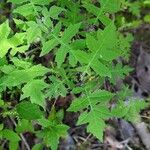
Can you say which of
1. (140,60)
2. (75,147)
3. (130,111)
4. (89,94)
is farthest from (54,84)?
(140,60)

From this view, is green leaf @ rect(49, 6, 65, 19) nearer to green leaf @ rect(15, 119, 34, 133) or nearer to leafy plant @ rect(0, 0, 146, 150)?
leafy plant @ rect(0, 0, 146, 150)

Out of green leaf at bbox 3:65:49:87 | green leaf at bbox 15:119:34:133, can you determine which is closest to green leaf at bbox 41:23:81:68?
green leaf at bbox 3:65:49:87

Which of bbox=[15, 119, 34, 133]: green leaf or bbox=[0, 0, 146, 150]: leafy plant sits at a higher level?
bbox=[0, 0, 146, 150]: leafy plant

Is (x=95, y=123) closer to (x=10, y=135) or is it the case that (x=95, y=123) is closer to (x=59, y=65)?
(x=59, y=65)

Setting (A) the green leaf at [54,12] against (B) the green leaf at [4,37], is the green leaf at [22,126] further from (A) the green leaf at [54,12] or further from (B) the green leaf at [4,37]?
(A) the green leaf at [54,12]

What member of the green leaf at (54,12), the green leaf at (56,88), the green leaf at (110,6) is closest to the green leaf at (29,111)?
the green leaf at (56,88)

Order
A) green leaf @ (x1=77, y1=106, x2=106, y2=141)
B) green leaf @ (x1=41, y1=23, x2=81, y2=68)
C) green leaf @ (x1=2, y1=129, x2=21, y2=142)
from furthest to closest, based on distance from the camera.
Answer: green leaf @ (x1=2, y1=129, x2=21, y2=142) → green leaf @ (x1=41, y1=23, x2=81, y2=68) → green leaf @ (x1=77, y1=106, x2=106, y2=141)
